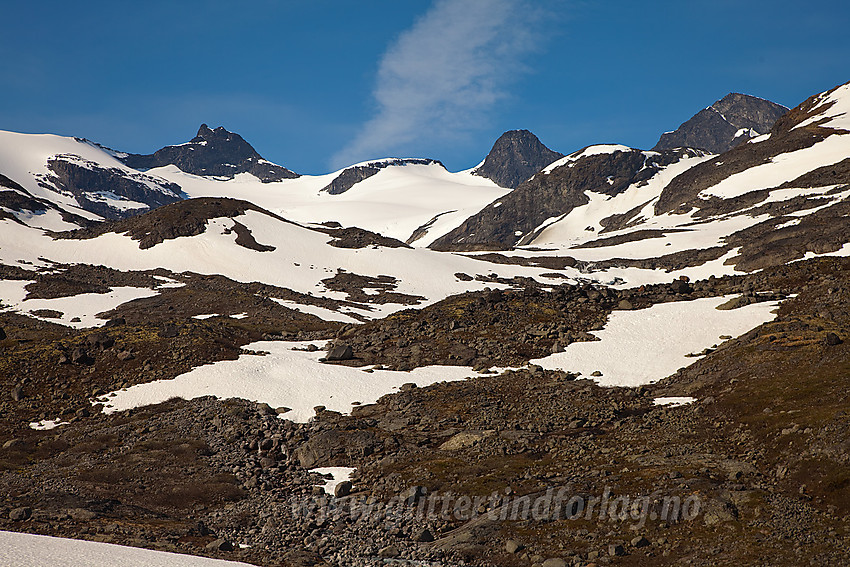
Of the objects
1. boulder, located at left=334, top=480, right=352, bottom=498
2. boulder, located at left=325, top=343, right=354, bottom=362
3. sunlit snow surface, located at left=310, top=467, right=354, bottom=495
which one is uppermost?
boulder, located at left=325, top=343, right=354, bottom=362

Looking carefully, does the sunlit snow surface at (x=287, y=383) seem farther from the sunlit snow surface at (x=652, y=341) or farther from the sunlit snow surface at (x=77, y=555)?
the sunlit snow surface at (x=77, y=555)

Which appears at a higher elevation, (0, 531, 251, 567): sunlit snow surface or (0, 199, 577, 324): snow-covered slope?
(0, 199, 577, 324): snow-covered slope

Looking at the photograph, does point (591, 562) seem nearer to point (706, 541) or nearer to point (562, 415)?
point (706, 541)

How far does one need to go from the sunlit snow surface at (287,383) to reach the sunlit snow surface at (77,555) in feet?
65.4

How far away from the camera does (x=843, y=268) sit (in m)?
59.8

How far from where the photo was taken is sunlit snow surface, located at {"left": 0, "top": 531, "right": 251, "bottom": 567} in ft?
68.9

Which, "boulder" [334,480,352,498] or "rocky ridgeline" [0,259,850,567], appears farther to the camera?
"boulder" [334,480,352,498]

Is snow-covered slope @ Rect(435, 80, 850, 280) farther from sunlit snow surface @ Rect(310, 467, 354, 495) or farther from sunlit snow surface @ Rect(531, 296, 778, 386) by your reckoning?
sunlit snow surface @ Rect(310, 467, 354, 495)

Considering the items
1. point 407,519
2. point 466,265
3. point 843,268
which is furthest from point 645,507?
point 466,265

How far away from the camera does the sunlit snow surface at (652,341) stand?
49281 millimetres

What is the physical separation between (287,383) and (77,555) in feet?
91.5

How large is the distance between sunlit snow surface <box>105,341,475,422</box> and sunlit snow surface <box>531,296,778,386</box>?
933 cm

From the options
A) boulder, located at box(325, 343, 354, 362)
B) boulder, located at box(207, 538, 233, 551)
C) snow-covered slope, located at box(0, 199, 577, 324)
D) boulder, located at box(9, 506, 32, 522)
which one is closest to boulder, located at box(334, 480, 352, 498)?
boulder, located at box(207, 538, 233, 551)

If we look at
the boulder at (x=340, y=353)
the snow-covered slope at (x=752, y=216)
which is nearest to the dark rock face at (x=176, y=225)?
the snow-covered slope at (x=752, y=216)
